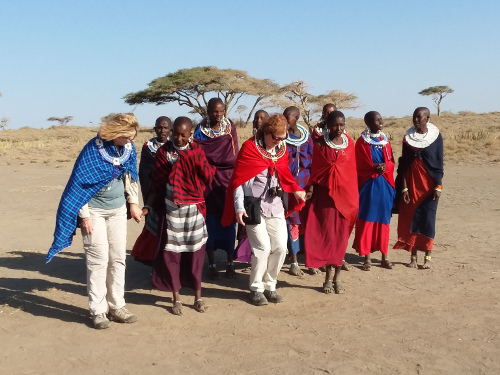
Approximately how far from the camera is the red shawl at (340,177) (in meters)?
6.17

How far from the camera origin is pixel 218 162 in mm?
6730

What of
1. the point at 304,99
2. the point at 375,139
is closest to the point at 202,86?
the point at 304,99

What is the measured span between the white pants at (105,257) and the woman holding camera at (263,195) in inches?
45.4

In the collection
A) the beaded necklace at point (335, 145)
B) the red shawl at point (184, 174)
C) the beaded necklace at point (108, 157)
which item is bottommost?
the red shawl at point (184, 174)

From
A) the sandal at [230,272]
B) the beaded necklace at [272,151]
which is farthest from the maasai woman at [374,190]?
the beaded necklace at [272,151]

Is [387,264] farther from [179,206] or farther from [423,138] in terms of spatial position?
[179,206]

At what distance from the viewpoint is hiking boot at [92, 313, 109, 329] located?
16.8ft

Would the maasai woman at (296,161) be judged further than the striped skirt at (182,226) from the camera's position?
Yes

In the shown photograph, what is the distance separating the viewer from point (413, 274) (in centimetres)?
702

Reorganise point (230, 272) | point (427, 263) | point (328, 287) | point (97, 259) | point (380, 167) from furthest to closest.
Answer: point (427, 263) → point (380, 167) → point (230, 272) → point (328, 287) → point (97, 259)

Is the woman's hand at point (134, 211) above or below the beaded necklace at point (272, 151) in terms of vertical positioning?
below

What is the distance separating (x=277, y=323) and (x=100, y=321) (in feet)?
5.22

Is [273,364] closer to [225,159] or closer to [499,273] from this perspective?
[225,159]

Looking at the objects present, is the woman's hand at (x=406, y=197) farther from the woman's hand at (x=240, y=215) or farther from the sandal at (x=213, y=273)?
the woman's hand at (x=240, y=215)
